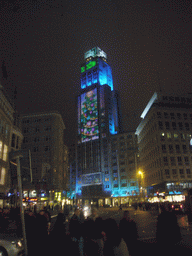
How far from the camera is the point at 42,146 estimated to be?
8519 centimetres

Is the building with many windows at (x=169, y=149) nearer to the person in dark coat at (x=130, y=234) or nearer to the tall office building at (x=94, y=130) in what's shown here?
the tall office building at (x=94, y=130)

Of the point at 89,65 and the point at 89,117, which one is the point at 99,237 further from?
the point at 89,65

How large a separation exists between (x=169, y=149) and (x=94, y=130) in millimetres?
53225

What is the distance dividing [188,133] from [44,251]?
71058 mm

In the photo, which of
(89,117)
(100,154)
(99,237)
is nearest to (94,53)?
(89,117)

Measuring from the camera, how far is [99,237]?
609 centimetres

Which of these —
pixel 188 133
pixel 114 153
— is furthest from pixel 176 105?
pixel 114 153

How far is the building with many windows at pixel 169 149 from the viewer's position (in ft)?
208

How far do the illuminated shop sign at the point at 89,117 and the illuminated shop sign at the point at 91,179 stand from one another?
18932 millimetres

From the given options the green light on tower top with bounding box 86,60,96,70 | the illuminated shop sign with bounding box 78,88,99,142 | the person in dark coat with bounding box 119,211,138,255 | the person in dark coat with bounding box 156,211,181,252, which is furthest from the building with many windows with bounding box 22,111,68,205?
the person in dark coat with bounding box 156,211,181,252

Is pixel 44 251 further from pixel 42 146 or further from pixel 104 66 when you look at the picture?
pixel 104 66

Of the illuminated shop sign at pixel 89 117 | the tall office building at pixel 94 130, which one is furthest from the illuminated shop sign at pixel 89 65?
the illuminated shop sign at pixel 89 117

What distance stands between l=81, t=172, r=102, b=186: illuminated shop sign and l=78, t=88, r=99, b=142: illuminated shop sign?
18932 millimetres

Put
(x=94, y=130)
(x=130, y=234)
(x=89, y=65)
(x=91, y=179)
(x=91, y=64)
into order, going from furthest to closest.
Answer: (x=89, y=65) → (x=91, y=64) → (x=94, y=130) → (x=91, y=179) → (x=130, y=234)
